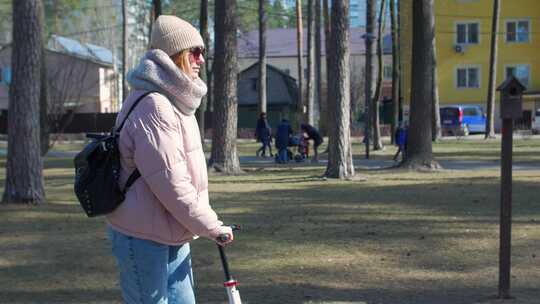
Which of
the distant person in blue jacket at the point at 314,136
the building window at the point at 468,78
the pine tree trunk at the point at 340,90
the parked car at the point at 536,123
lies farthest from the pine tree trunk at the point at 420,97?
the building window at the point at 468,78

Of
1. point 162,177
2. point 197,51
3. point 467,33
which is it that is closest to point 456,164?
point 197,51

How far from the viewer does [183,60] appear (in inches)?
172

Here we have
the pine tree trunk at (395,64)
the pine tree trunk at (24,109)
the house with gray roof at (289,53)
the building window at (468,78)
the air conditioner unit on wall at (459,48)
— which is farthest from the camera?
the house with gray roof at (289,53)

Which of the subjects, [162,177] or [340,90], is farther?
[340,90]

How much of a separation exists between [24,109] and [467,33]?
168ft

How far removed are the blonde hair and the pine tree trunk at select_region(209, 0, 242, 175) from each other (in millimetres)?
17142

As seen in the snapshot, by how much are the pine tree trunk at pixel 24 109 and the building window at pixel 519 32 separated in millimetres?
50628

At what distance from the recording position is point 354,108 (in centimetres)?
6256

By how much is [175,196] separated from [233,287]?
643 mm

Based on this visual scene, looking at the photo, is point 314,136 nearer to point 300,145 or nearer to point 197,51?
point 300,145

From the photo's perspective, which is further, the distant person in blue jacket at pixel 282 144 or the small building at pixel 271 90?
the small building at pixel 271 90

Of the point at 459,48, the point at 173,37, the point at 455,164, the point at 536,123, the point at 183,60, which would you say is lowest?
the point at 455,164

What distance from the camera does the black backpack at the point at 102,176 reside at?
418cm

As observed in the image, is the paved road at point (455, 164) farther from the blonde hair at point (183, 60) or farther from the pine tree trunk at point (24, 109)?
the blonde hair at point (183, 60)
